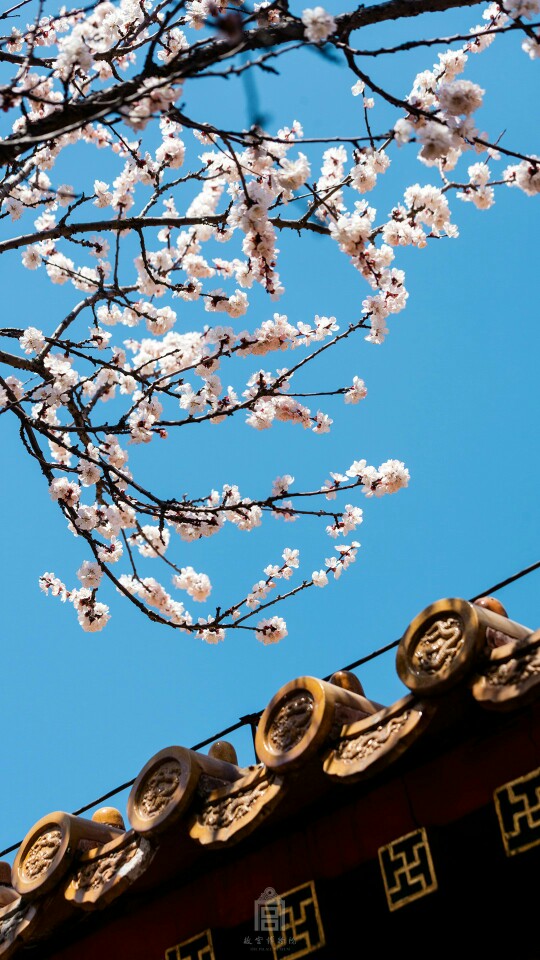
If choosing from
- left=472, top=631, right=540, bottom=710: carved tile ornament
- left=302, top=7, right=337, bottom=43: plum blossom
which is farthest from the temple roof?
left=302, top=7, right=337, bottom=43: plum blossom

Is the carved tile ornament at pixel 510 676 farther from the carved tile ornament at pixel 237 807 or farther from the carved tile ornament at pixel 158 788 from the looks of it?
the carved tile ornament at pixel 158 788

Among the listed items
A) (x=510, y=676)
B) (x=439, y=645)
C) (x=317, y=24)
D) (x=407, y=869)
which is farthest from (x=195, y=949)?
(x=317, y=24)

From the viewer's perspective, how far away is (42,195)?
900 centimetres

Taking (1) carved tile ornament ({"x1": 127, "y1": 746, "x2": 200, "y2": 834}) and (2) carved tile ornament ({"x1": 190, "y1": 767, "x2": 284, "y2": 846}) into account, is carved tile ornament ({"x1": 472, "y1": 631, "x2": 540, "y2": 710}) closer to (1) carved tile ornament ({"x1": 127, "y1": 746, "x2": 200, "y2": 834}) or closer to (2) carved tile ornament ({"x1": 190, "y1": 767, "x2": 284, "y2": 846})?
(2) carved tile ornament ({"x1": 190, "y1": 767, "x2": 284, "y2": 846})

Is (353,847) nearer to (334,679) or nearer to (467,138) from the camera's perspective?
(334,679)

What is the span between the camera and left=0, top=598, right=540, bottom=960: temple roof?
4258mm

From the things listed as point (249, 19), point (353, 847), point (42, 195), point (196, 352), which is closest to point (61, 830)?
point (353, 847)

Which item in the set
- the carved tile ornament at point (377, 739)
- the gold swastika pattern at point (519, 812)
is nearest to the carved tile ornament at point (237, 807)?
the carved tile ornament at point (377, 739)

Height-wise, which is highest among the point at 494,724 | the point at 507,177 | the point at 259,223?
the point at 507,177

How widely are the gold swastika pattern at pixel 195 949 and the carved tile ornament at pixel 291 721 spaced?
1.00m

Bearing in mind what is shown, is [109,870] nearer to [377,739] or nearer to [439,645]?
[377,739]

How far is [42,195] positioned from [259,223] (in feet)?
9.76

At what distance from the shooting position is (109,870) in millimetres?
4996

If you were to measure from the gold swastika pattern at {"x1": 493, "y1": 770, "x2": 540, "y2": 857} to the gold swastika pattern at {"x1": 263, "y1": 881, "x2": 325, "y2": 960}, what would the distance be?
2.90 ft
